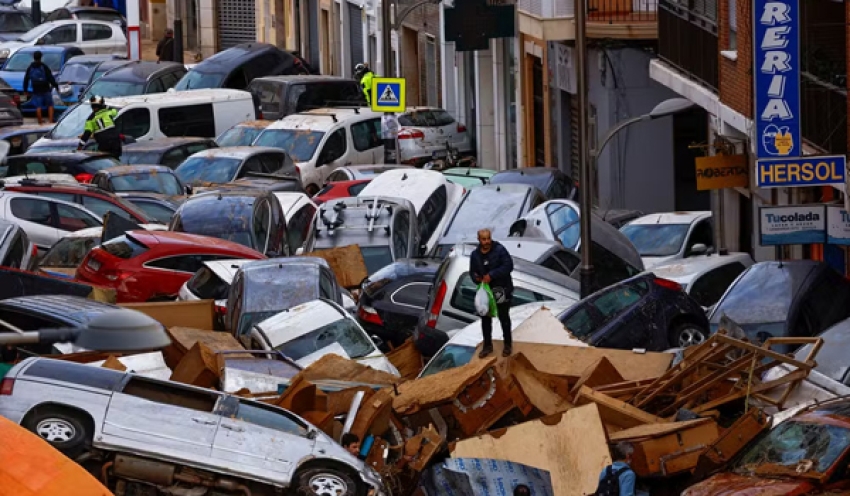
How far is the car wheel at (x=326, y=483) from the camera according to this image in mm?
13039

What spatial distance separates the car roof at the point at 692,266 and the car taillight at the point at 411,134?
1505 centimetres

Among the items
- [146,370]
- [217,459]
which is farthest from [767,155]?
[217,459]

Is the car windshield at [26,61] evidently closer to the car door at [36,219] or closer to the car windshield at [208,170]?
the car windshield at [208,170]

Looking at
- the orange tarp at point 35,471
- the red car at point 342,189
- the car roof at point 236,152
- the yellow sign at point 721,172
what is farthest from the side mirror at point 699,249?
the orange tarp at point 35,471

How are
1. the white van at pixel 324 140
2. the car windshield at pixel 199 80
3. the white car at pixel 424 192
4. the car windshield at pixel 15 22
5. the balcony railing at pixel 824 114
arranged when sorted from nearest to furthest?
the balcony railing at pixel 824 114, the white car at pixel 424 192, the white van at pixel 324 140, the car windshield at pixel 199 80, the car windshield at pixel 15 22

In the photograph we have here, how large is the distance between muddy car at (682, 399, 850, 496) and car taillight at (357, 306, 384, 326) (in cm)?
730

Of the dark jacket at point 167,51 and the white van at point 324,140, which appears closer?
the white van at point 324,140

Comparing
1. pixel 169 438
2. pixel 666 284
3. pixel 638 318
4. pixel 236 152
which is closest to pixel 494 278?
pixel 638 318

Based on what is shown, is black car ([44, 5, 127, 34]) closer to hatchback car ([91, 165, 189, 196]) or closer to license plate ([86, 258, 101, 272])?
hatchback car ([91, 165, 189, 196])

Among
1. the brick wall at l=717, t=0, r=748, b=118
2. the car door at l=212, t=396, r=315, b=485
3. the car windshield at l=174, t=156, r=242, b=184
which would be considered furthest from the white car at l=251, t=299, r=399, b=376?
the car windshield at l=174, t=156, r=242, b=184

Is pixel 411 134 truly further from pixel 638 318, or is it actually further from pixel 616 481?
pixel 616 481

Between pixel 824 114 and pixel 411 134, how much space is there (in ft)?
52.2

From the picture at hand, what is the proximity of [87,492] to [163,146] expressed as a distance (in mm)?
23136

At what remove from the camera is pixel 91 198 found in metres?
26.2
